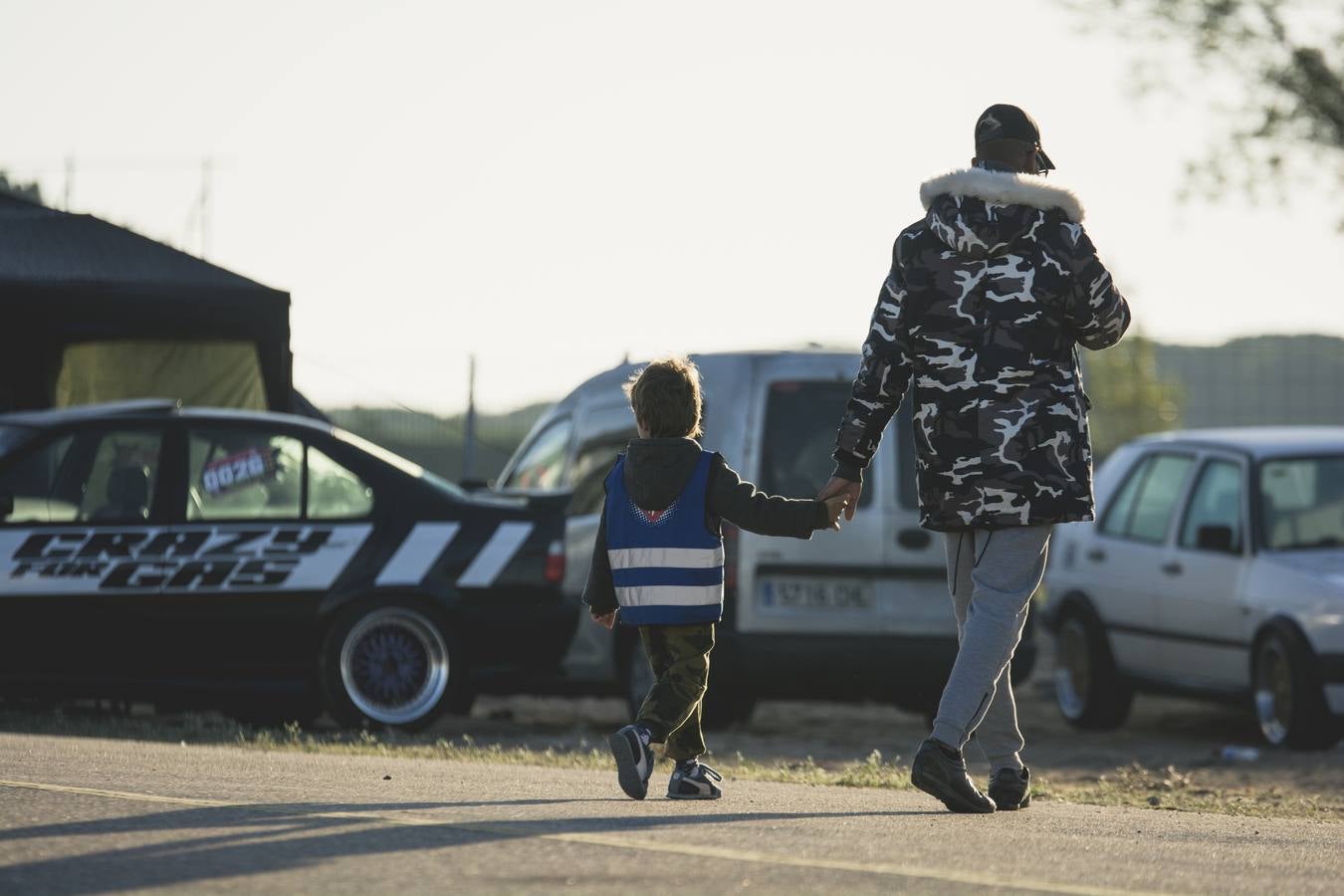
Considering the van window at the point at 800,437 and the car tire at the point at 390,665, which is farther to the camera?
the van window at the point at 800,437

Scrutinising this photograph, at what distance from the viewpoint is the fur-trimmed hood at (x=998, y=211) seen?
6520mm

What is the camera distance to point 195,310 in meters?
12.4

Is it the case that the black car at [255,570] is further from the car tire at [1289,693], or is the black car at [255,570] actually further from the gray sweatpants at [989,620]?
the gray sweatpants at [989,620]

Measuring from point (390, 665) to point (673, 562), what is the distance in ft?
15.3

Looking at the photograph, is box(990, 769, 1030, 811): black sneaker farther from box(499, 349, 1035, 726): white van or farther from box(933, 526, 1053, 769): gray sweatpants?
box(499, 349, 1035, 726): white van

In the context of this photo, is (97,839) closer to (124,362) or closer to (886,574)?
(886,574)

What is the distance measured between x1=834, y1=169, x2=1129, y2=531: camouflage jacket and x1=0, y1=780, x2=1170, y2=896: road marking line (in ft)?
4.95

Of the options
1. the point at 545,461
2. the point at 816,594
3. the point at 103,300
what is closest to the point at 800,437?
the point at 816,594

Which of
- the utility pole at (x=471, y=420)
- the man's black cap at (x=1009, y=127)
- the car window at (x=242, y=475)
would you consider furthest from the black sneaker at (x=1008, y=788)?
the utility pole at (x=471, y=420)

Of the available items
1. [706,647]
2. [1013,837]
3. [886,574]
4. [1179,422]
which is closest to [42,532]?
[886,574]

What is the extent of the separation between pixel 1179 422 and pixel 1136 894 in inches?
1430

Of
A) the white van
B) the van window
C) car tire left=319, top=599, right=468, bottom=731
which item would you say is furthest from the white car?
car tire left=319, top=599, right=468, bottom=731

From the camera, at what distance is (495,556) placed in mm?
11180

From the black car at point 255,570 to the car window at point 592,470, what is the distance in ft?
2.08
